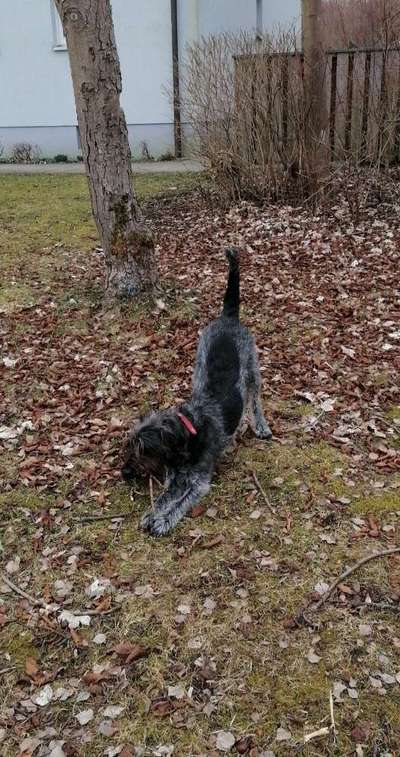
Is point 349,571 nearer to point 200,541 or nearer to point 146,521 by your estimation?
point 200,541

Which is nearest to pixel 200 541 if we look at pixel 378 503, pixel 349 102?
pixel 378 503

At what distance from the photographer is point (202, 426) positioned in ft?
12.0

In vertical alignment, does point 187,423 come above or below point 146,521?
above

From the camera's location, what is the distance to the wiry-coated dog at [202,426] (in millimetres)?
3434

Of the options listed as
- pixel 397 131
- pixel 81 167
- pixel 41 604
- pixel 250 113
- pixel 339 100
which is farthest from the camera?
A: pixel 81 167

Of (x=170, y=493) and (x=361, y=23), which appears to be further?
(x=361, y=23)

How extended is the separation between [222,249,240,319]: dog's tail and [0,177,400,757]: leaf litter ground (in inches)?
32.9

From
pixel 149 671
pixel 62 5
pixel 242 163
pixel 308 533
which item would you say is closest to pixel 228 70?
pixel 242 163

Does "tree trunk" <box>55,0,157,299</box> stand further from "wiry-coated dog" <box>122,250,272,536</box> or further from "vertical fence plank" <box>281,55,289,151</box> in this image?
"vertical fence plank" <box>281,55,289,151</box>

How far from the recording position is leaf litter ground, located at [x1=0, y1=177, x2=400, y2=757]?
8.21ft

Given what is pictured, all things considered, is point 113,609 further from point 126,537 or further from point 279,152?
point 279,152

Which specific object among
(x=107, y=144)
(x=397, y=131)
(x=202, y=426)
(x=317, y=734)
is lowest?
(x=317, y=734)

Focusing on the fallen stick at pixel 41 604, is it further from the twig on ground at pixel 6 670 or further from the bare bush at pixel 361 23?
the bare bush at pixel 361 23

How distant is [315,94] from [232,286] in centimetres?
549
